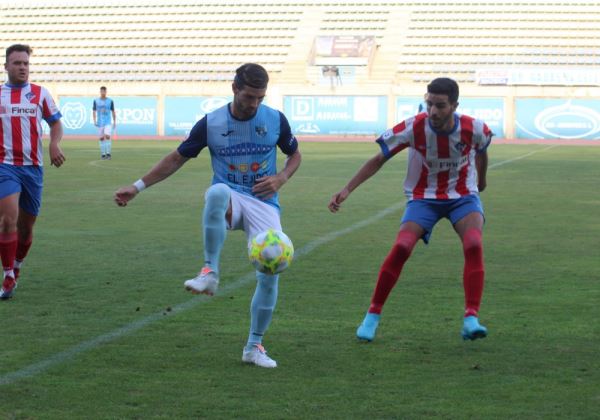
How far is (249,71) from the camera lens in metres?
5.75

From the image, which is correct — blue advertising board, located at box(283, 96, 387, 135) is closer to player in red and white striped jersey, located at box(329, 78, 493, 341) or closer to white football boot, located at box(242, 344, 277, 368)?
player in red and white striped jersey, located at box(329, 78, 493, 341)

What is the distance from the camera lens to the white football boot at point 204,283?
566 centimetres

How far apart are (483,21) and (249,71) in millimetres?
46461

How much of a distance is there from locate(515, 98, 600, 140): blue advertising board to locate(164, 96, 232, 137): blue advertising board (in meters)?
12.0

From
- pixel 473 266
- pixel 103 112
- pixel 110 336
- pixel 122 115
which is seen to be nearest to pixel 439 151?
pixel 473 266

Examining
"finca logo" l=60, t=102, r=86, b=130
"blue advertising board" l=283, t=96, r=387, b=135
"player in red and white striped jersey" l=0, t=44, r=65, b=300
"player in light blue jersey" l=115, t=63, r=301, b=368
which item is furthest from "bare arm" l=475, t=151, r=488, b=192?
"finca logo" l=60, t=102, r=86, b=130

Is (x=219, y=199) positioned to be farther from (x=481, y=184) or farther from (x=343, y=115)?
(x=343, y=115)

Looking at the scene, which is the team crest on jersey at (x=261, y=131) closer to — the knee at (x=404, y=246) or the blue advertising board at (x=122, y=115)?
the knee at (x=404, y=246)

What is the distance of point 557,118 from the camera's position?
→ 4334cm

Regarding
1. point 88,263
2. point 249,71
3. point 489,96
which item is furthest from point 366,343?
point 489,96

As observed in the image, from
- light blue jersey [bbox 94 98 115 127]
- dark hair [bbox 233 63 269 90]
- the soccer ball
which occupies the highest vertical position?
dark hair [bbox 233 63 269 90]

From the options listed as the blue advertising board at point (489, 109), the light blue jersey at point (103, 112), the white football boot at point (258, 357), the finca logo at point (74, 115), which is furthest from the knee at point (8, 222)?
the finca logo at point (74, 115)

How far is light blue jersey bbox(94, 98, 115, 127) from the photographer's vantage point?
1164 inches

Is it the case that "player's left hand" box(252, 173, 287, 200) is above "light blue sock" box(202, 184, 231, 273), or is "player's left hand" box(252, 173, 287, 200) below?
above
